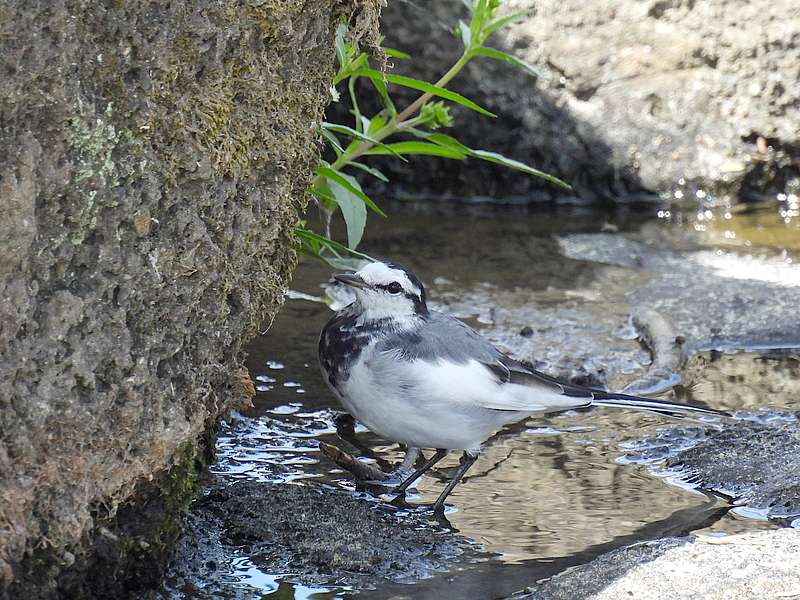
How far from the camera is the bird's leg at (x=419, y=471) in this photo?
14.3ft

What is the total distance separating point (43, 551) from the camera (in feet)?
9.78

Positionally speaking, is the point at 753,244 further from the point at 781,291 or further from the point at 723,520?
the point at 723,520

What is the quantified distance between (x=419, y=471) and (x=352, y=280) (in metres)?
0.77

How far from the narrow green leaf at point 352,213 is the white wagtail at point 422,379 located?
0.18 meters

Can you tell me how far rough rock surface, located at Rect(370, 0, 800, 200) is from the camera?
29.2 ft

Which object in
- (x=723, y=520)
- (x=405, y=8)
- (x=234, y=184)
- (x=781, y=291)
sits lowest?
(x=723, y=520)

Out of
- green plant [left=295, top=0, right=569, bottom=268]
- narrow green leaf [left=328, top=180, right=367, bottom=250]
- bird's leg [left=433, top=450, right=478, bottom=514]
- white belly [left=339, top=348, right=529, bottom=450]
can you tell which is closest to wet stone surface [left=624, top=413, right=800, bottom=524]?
bird's leg [left=433, top=450, right=478, bottom=514]

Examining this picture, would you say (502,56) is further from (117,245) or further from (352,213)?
(117,245)

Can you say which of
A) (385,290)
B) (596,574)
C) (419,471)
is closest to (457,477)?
(419,471)

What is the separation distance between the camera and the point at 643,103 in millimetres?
9062

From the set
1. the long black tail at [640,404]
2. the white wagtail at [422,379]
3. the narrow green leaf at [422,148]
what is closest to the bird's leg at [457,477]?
the white wagtail at [422,379]

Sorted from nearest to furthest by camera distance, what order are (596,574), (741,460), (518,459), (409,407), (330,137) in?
(596,574) < (409,407) < (330,137) < (741,460) < (518,459)

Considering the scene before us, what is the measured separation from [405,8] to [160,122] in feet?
19.3

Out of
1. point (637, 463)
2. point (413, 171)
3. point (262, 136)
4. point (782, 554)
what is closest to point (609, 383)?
point (637, 463)
